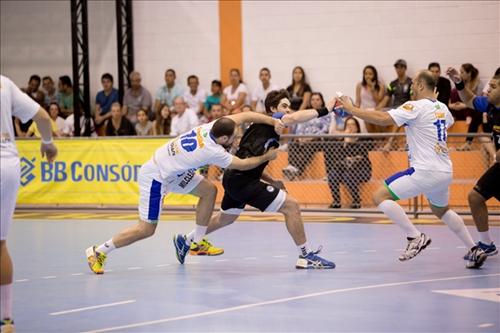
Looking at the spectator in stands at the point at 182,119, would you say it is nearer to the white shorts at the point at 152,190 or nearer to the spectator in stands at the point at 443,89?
the spectator in stands at the point at 443,89

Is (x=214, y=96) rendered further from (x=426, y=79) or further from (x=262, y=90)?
(x=426, y=79)

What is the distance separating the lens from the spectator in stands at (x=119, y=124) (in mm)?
17688

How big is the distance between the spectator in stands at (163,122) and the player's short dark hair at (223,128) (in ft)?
29.1

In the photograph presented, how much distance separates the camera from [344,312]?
7.26m

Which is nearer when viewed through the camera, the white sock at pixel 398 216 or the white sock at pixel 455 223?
the white sock at pixel 398 216

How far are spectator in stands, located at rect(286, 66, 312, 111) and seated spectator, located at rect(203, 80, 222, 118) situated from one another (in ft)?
4.75

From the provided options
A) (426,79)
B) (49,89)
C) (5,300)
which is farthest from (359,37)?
(5,300)

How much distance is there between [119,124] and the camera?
58.3ft

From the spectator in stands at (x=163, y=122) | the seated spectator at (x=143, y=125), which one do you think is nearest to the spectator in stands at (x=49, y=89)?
the seated spectator at (x=143, y=125)

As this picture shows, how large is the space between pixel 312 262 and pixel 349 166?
5.54 m

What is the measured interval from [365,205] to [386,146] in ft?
3.34

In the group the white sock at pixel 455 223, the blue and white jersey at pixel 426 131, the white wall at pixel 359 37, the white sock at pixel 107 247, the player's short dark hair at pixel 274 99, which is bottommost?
the white sock at pixel 107 247

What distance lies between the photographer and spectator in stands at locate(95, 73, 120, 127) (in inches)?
758

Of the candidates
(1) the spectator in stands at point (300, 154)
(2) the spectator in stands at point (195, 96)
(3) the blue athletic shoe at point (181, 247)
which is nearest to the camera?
(3) the blue athletic shoe at point (181, 247)
